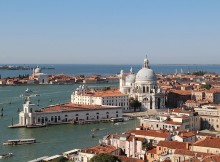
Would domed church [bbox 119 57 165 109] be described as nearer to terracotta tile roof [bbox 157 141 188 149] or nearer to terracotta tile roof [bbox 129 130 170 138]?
terracotta tile roof [bbox 129 130 170 138]

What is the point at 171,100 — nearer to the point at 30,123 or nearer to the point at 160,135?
the point at 30,123

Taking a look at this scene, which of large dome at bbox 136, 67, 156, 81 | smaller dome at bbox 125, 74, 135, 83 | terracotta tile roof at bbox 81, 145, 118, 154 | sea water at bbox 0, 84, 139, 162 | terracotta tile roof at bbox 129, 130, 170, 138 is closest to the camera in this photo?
terracotta tile roof at bbox 81, 145, 118, 154

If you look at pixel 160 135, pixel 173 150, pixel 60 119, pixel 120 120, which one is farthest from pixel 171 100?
pixel 173 150

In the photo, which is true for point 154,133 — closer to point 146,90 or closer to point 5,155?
point 5,155

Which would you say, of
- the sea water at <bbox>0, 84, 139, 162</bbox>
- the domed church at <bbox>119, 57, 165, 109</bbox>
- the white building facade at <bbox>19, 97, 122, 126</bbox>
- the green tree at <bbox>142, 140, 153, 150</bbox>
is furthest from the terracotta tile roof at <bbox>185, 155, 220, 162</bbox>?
the domed church at <bbox>119, 57, 165, 109</bbox>

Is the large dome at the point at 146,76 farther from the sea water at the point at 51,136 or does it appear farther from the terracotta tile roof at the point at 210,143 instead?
the terracotta tile roof at the point at 210,143

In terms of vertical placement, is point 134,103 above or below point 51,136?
above

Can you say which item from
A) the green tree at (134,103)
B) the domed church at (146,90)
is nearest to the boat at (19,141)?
the green tree at (134,103)

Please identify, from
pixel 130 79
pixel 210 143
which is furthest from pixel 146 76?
pixel 210 143

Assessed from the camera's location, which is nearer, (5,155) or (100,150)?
(100,150)
